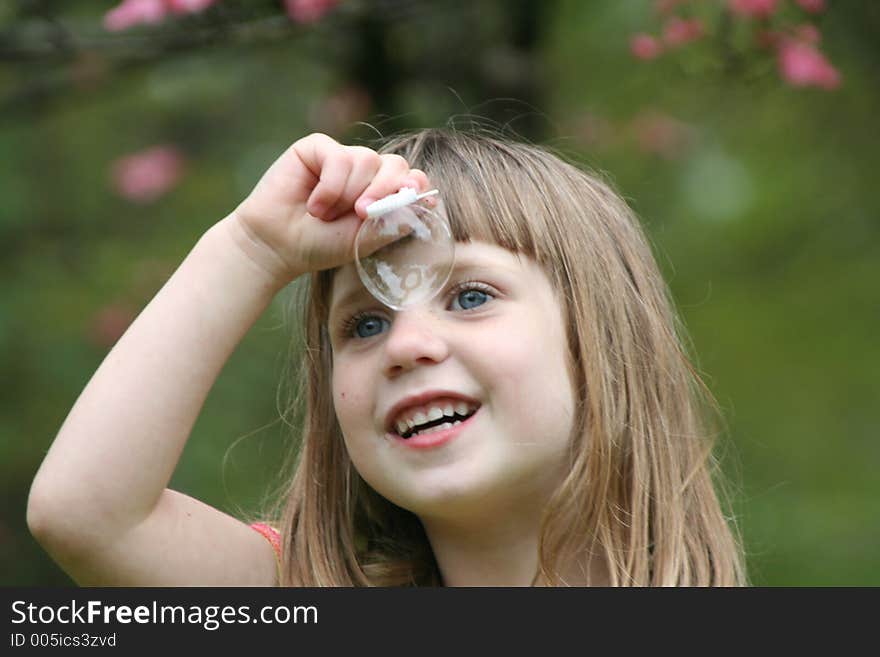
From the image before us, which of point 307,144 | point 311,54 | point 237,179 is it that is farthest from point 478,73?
point 307,144

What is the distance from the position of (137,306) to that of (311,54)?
3.80 ft

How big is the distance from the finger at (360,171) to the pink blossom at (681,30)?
1339 millimetres

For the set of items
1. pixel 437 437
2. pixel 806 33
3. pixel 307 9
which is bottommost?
pixel 437 437

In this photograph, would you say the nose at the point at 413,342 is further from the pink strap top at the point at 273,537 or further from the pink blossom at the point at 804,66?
the pink blossom at the point at 804,66

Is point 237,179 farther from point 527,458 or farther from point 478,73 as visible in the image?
point 527,458

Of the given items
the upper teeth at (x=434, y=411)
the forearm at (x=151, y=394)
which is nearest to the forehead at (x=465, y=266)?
the forearm at (x=151, y=394)

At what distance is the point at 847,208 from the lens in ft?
19.5

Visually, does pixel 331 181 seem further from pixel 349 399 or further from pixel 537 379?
pixel 537 379

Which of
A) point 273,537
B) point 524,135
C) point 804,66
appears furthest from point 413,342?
point 524,135

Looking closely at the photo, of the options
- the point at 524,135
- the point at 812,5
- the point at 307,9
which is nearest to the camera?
the point at 812,5

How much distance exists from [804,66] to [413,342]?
6.17 feet

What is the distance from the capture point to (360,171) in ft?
7.16

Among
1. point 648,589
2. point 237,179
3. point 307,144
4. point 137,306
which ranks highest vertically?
point 237,179

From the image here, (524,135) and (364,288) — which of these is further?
(524,135)
